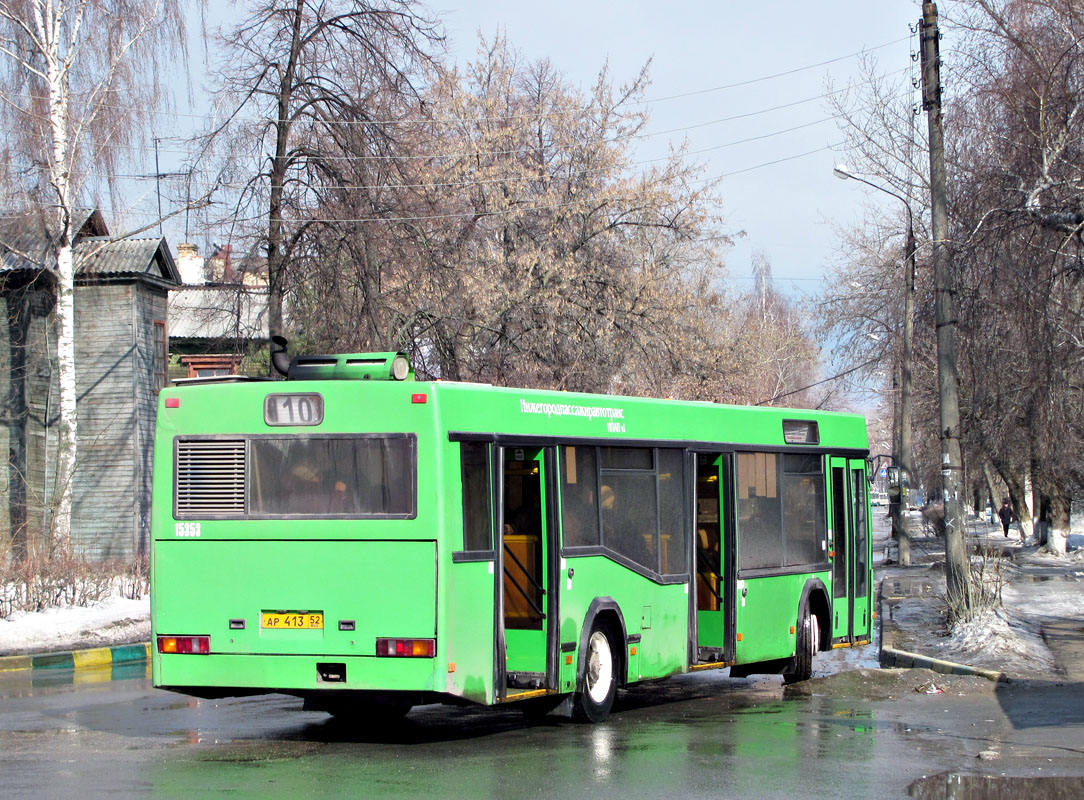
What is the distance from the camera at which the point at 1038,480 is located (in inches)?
1346

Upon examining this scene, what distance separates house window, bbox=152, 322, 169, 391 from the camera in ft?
111

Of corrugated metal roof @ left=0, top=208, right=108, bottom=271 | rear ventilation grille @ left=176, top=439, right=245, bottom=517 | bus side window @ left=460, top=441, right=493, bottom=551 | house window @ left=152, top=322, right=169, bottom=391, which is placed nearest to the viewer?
bus side window @ left=460, top=441, right=493, bottom=551

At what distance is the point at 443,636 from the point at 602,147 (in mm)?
26936

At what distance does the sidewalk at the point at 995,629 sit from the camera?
14.8 m

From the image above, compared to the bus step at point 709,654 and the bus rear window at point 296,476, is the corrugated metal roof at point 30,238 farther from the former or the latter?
the bus step at point 709,654

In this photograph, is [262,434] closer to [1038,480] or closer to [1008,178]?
[1008,178]

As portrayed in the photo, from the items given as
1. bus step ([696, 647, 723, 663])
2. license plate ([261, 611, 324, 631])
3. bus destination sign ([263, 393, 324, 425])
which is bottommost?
bus step ([696, 647, 723, 663])

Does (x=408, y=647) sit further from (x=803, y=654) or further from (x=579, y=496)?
(x=803, y=654)

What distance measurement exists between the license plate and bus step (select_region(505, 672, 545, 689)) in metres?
1.72

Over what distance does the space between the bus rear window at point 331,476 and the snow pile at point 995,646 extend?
8160mm

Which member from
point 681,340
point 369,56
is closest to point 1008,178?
point 369,56

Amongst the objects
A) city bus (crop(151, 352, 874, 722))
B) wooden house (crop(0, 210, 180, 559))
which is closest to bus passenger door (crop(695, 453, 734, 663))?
city bus (crop(151, 352, 874, 722))

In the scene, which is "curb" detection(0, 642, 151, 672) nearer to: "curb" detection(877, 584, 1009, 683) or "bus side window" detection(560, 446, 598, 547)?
"bus side window" detection(560, 446, 598, 547)

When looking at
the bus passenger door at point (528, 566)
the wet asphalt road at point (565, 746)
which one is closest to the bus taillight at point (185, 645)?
the wet asphalt road at point (565, 746)
